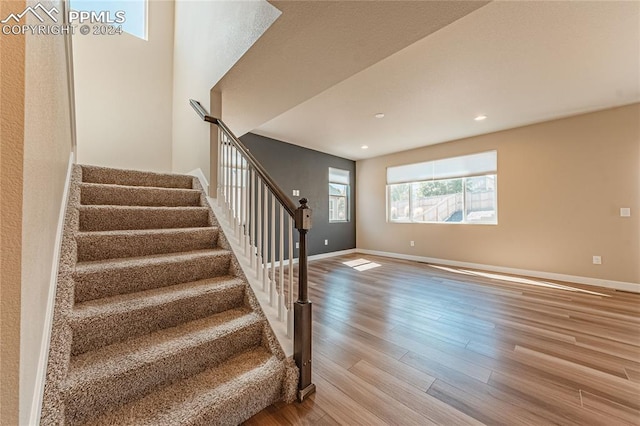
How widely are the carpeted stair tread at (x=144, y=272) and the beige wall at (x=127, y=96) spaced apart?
7.92 feet

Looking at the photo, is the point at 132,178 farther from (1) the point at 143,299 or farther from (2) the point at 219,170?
(1) the point at 143,299

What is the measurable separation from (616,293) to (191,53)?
247 inches

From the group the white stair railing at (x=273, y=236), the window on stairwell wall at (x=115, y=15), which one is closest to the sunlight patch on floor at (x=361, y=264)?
the white stair railing at (x=273, y=236)

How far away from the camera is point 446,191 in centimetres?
492

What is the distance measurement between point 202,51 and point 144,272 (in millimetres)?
2546

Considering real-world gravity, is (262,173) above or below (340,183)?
below

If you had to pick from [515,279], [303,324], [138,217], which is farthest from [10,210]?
[515,279]

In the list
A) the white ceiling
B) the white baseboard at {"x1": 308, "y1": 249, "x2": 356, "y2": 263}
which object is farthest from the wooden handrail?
the white baseboard at {"x1": 308, "y1": 249, "x2": 356, "y2": 263}

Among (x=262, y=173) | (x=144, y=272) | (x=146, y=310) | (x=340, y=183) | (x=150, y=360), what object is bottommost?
(x=150, y=360)

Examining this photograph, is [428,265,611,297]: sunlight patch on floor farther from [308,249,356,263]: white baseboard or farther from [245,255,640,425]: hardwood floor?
[308,249,356,263]: white baseboard

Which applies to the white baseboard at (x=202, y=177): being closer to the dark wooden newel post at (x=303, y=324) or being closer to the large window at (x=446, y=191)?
the dark wooden newel post at (x=303, y=324)

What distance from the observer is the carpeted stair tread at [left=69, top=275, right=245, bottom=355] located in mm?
1182

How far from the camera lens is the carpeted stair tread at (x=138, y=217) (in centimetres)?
178

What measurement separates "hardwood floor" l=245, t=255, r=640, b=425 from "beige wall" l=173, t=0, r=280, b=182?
2.14 m
